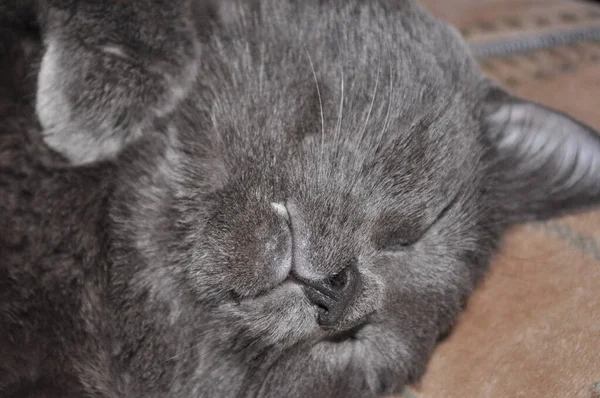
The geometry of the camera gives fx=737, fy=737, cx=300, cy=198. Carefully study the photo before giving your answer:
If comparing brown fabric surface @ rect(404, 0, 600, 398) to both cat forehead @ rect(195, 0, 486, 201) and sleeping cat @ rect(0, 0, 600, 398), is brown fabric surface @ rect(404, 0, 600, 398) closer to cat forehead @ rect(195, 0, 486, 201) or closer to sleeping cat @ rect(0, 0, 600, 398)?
sleeping cat @ rect(0, 0, 600, 398)

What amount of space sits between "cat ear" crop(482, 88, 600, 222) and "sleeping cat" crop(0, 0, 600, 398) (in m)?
0.16

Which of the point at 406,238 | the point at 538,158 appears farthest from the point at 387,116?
the point at 538,158

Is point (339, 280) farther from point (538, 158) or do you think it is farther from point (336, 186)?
point (538, 158)

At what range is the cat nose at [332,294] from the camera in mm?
1141

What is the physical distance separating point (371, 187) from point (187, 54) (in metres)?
0.43

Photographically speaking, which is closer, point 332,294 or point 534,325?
point 332,294

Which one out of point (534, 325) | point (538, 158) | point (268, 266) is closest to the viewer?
point (268, 266)

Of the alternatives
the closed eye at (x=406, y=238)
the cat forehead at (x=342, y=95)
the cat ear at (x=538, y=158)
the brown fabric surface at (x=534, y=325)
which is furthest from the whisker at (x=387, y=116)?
the brown fabric surface at (x=534, y=325)

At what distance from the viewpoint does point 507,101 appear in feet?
5.11

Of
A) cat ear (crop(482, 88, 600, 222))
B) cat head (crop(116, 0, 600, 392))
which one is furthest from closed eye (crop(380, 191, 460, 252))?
cat ear (crop(482, 88, 600, 222))

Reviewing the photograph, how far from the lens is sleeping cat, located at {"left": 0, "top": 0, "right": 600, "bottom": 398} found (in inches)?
46.0

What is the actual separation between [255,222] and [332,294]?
0.16 m

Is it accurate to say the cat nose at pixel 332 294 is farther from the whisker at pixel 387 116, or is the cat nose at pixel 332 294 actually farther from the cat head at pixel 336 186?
the whisker at pixel 387 116

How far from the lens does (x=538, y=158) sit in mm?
1556
